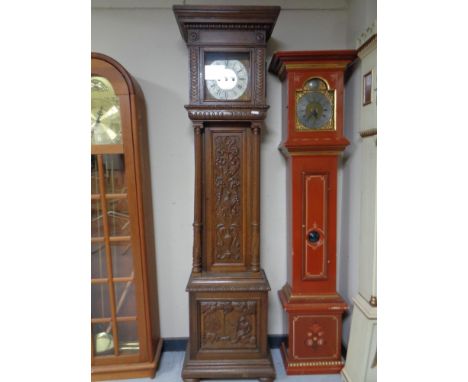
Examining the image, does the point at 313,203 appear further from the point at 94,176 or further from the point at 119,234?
the point at 94,176

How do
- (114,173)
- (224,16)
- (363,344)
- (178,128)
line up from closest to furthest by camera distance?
(363,344) → (224,16) → (114,173) → (178,128)

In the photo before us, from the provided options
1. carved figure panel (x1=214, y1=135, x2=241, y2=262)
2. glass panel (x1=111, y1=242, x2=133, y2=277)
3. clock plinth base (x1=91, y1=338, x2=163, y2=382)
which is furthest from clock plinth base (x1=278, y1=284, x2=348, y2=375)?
glass panel (x1=111, y1=242, x2=133, y2=277)

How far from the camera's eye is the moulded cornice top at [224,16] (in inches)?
63.2

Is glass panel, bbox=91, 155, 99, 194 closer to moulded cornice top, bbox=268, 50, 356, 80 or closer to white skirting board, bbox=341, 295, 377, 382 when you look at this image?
moulded cornice top, bbox=268, 50, 356, 80

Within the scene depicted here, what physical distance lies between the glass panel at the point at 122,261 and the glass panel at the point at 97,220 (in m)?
0.13

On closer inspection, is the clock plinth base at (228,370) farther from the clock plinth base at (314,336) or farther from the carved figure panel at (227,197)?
the carved figure panel at (227,197)

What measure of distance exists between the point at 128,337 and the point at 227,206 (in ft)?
3.12

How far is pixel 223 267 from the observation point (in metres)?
1.80

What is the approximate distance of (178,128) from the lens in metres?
1.98

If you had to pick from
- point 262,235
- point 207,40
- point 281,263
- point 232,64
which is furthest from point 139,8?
point 281,263

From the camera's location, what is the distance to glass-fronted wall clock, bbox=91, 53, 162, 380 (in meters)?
1.68

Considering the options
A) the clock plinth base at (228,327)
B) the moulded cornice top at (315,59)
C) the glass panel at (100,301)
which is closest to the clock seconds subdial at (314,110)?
the moulded cornice top at (315,59)

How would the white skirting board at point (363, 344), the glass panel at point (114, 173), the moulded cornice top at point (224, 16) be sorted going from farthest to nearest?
the glass panel at point (114, 173) → the moulded cornice top at point (224, 16) → the white skirting board at point (363, 344)

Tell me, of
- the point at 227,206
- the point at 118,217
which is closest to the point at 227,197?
the point at 227,206
